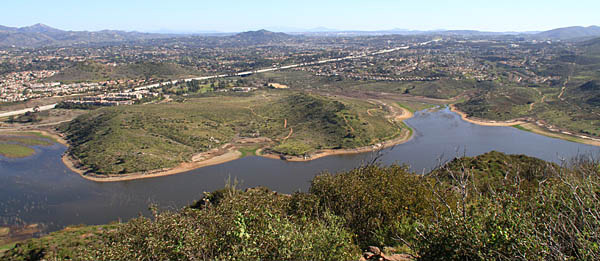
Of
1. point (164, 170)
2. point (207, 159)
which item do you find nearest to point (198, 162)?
point (207, 159)

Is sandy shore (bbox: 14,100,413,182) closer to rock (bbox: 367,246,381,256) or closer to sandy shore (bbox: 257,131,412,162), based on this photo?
sandy shore (bbox: 257,131,412,162)

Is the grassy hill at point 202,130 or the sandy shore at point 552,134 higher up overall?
the grassy hill at point 202,130

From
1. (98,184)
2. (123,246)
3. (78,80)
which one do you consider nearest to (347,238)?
(123,246)

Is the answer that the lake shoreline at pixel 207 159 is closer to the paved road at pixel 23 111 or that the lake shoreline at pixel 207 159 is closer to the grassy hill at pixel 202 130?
the grassy hill at pixel 202 130

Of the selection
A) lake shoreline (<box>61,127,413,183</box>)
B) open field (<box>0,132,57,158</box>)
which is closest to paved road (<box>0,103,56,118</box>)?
open field (<box>0,132,57,158</box>)

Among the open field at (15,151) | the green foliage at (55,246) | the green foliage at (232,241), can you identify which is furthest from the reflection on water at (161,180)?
the green foliage at (232,241)

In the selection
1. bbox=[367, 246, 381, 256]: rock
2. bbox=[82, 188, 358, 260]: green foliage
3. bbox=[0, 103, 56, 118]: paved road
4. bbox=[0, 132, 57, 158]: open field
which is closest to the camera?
bbox=[82, 188, 358, 260]: green foliage
